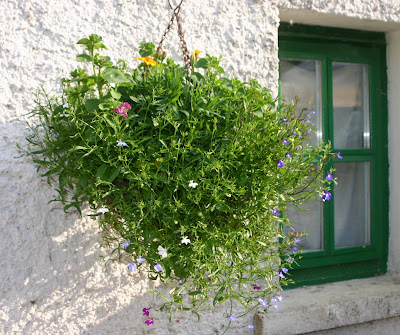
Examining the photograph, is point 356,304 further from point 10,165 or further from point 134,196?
point 10,165

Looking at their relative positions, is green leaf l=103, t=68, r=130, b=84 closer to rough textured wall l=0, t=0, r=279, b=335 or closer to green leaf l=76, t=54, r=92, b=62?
green leaf l=76, t=54, r=92, b=62

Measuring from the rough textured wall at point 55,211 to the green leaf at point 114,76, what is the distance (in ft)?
1.34

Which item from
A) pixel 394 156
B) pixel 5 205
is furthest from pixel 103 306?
pixel 394 156

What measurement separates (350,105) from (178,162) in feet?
5.25

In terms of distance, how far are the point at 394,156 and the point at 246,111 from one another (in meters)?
1.52

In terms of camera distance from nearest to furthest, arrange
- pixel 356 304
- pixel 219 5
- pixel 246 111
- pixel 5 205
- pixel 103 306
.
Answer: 1. pixel 246 111
2. pixel 5 205
3. pixel 103 306
4. pixel 219 5
5. pixel 356 304

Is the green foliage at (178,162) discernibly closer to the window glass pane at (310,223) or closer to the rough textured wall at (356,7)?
the rough textured wall at (356,7)

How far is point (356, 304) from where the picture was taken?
2215mm

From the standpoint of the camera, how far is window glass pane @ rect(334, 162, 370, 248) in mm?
2598

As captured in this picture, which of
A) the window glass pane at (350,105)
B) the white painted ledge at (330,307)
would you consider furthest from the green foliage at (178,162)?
the window glass pane at (350,105)

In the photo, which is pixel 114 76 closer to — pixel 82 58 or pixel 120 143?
pixel 82 58

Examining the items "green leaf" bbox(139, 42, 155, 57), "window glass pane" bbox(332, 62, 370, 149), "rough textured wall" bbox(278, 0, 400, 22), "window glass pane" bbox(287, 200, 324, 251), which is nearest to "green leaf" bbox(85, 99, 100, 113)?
"green leaf" bbox(139, 42, 155, 57)

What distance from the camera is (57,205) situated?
1.74 meters

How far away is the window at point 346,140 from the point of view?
Answer: 2457mm
